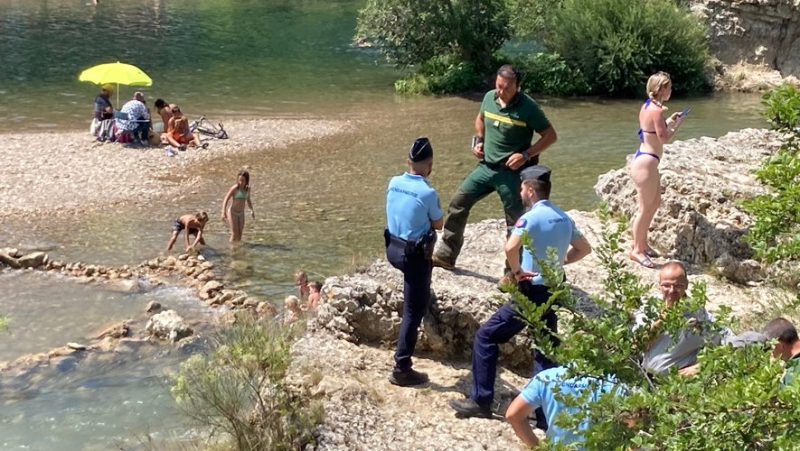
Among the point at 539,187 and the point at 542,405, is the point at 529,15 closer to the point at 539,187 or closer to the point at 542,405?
the point at 539,187

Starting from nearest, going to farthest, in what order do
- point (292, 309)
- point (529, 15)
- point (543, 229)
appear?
1. point (543, 229)
2. point (292, 309)
3. point (529, 15)

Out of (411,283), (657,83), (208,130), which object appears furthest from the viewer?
(208,130)

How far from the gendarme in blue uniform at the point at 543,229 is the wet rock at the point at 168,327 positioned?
5268mm

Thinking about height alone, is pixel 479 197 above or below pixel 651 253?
above

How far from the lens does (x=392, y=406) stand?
663cm

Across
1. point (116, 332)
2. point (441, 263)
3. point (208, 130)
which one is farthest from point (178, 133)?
point (441, 263)

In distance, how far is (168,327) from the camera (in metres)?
10.3

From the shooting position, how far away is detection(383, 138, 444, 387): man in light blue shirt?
21.5 ft

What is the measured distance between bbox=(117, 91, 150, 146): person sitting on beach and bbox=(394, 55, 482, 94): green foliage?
10523 mm

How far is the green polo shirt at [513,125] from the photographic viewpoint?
25.1ft

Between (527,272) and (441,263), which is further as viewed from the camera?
(441,263)

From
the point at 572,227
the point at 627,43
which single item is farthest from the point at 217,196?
the point at 627,43

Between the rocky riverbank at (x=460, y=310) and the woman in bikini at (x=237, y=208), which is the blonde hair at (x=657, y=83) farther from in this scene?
the woman in bikini at (x=237, y=208)

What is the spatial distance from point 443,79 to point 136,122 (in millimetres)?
11681
